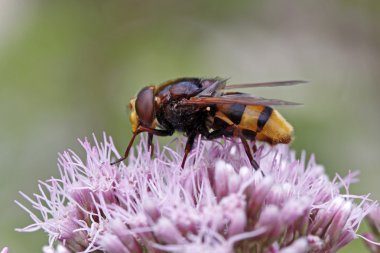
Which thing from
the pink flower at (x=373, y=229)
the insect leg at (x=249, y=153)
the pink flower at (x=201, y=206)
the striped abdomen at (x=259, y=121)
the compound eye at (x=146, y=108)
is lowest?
the pink flower at (x=373, y=229)

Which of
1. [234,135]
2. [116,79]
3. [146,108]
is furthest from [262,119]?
[116,79]

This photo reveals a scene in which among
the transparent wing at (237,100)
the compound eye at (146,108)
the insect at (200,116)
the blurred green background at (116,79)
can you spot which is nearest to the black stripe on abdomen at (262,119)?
the insect at (200,116)

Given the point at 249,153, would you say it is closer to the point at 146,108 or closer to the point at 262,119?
the point at 262,119

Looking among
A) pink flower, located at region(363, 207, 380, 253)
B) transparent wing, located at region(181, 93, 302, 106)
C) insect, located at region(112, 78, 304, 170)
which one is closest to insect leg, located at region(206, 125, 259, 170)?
insect, located at region(112, 78, 304, 170)

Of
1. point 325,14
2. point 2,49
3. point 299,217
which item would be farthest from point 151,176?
point 325,14

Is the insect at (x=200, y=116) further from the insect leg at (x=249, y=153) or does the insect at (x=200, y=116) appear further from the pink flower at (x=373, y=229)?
the pink flower at (x=373, y=229)

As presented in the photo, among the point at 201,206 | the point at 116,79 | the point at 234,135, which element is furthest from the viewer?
the point at 116,79
